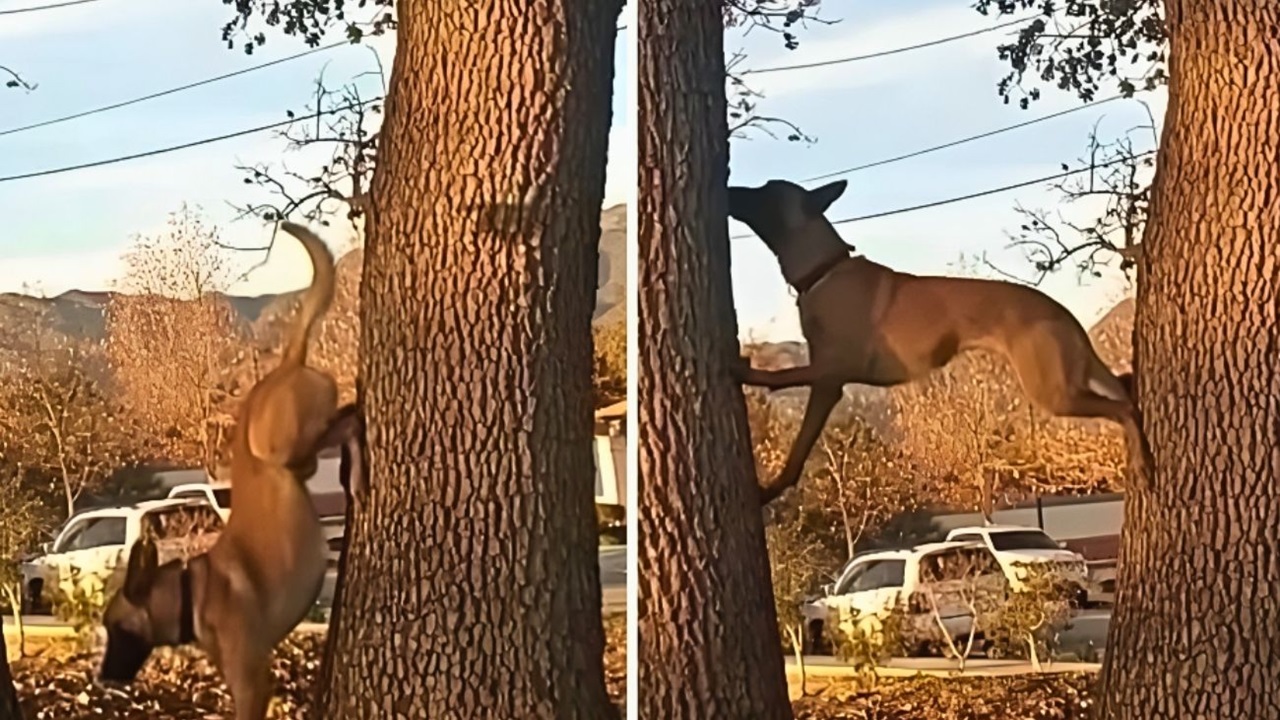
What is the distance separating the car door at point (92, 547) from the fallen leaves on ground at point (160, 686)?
11 centimetres

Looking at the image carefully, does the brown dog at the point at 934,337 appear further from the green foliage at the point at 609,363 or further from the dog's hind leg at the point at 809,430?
the green foliage at the point at 609,363

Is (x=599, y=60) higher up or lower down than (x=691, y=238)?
higher up

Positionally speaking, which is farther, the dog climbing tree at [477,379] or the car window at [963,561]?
the car window at [963,561]

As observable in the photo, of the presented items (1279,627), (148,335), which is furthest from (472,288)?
(1279,627)

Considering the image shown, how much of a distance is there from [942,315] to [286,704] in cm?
105

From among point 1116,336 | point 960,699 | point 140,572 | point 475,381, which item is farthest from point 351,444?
point 1116,336

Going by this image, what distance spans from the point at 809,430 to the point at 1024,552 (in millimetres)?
351

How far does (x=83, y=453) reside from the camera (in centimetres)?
197

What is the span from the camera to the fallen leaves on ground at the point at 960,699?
2070 mm

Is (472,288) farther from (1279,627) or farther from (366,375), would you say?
(1279,627)

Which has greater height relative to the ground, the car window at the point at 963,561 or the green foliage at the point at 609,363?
the green foliage at the point at 609,363

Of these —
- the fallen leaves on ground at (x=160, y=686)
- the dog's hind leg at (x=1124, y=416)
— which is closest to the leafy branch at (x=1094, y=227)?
the dog's hind leg at (x=1124, y=416)

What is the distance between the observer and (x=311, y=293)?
1.96 m

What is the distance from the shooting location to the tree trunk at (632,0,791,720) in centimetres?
199
